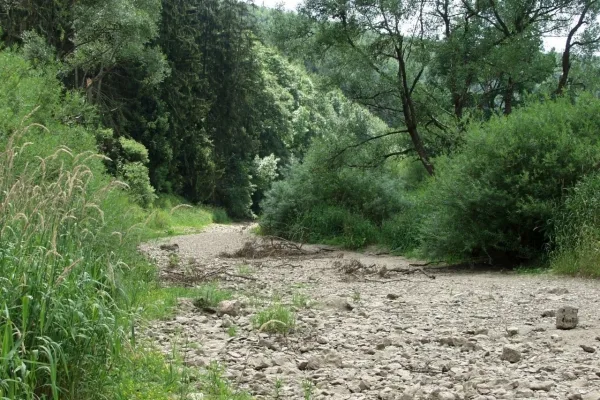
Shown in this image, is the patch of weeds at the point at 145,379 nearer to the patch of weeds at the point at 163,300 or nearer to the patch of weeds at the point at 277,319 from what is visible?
the patch of weeds at the point at 163,300

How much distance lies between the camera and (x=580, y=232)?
38.4 ft

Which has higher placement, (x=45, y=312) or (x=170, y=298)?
(x=45, y=312)

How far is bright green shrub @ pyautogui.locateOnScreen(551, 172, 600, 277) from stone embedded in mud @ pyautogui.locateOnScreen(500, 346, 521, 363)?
5.77m

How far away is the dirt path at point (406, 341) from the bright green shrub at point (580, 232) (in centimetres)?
60

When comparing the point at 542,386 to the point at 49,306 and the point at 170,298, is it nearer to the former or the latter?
the point at 49,306

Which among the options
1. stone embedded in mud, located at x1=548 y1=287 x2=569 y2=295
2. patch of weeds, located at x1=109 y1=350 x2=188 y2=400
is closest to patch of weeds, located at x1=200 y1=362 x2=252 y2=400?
patch of weeds, located at x1=109 y1=350 x2=188 y2=400

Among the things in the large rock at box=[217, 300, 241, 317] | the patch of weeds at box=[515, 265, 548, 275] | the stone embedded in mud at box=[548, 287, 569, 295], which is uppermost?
the patch of weeds at box=[515, 265, 548, 275]

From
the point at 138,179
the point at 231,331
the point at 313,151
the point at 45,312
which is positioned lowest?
the point at 231,331

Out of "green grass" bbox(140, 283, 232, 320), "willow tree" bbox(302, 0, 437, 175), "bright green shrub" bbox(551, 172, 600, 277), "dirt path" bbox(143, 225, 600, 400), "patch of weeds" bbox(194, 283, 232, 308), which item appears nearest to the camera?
"dirt path" bbox(143, 225, 600, 400)

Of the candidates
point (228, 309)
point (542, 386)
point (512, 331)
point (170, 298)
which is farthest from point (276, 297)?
point (542, 386)

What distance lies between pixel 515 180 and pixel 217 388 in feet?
32.3

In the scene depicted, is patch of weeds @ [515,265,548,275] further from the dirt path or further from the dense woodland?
the dirt path

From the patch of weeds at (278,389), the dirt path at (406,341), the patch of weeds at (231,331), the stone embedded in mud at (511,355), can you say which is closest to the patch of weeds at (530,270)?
the dirt path at (406,341)

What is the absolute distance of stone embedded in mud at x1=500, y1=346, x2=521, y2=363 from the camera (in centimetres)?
580
